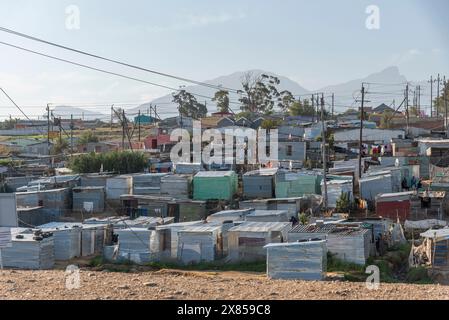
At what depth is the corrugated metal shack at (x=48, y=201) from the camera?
22156 mm

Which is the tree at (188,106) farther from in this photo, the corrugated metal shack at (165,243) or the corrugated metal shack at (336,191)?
the corrugated metal shack at (165,243)

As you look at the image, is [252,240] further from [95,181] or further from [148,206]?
[95,181]

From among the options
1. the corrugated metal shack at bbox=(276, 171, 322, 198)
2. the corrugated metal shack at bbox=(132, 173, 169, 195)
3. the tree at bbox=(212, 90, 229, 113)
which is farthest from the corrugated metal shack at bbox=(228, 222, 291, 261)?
the tree at bbox=(212, 90, 229, 113)

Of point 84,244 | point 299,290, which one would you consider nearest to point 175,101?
point 84,244

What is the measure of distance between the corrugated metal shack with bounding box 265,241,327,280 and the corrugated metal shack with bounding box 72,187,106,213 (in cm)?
1346

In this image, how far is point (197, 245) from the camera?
48.4 feet

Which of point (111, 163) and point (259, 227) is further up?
point (111, 163)

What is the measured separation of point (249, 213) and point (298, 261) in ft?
24.2

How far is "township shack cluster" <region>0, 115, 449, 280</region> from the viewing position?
45.9 ft

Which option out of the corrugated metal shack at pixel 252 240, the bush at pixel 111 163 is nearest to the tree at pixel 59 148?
the bush at pixel 111 163

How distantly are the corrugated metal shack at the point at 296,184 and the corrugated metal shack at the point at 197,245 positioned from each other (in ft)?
27.4

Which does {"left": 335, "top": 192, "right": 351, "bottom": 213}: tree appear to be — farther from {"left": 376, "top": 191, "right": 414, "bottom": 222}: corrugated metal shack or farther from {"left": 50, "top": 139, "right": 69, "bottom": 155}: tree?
{"left": 50, "top": 139, "right": 69, "bottom": 155}: tree

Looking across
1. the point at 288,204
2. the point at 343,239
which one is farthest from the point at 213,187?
the point at 343,239

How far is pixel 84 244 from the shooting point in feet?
53.0
